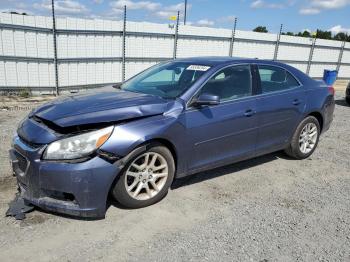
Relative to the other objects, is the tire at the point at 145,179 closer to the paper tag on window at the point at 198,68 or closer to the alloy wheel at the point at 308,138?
the paper tag on window at the point at 198,68

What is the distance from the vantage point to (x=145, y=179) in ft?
12.1

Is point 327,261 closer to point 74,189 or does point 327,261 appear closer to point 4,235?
point 74,189

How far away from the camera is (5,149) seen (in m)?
5.44

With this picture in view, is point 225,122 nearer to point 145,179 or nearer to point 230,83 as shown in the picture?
point 230,83

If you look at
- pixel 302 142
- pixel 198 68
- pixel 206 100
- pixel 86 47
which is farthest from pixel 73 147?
pixel 86 47

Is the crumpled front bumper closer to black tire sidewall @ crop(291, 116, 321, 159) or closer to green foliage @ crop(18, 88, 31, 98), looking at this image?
black tire sidewall @ crop(291, 116, 321, 159)

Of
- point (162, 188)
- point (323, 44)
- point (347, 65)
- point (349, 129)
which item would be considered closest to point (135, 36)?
point (349, 129)

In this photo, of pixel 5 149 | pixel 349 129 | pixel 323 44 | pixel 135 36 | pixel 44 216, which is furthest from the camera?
pixel 323 44

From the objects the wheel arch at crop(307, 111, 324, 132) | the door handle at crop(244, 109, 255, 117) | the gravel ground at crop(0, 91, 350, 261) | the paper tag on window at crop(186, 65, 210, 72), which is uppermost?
the paper tag on window at crop(186, 65, 210, 72)

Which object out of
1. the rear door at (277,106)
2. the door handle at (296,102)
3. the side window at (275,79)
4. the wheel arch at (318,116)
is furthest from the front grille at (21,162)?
the wheel arch at (318,116)

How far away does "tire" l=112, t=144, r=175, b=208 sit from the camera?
11.4 feet

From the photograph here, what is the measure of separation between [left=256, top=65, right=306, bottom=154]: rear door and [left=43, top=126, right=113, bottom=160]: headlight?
2.31 metres

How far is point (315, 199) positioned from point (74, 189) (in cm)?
283

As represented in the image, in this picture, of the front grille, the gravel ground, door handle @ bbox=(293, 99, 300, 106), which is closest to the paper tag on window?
the gravel ground
